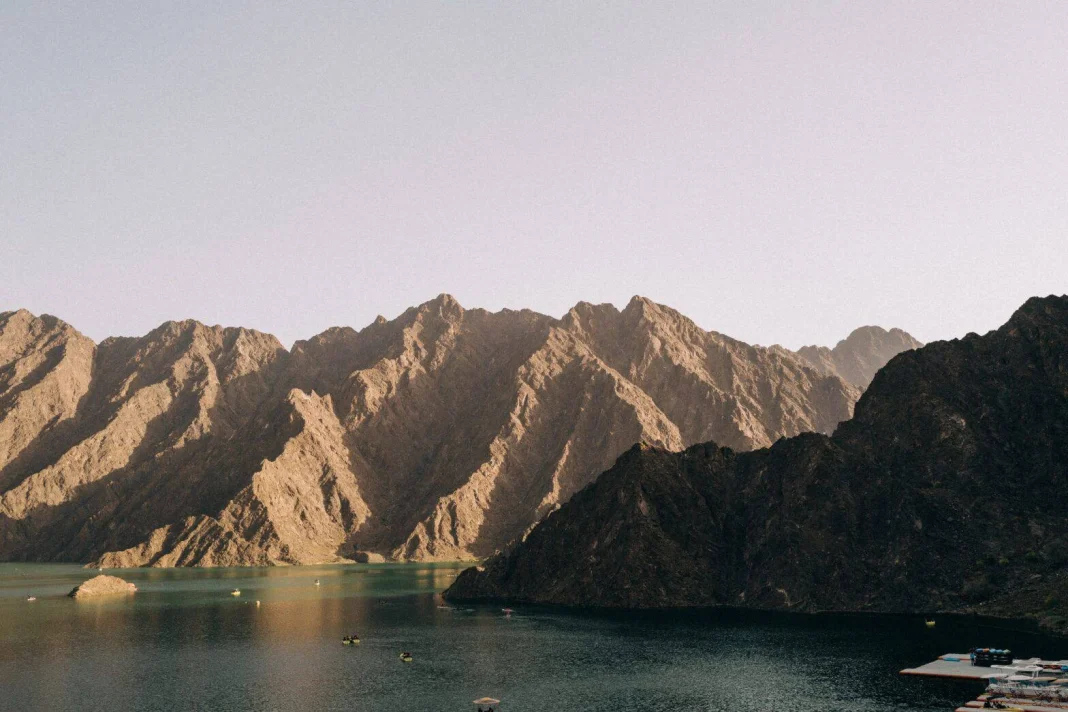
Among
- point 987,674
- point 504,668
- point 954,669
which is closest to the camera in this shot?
point 987,674

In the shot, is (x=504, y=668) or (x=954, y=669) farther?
(x=504, y=668)

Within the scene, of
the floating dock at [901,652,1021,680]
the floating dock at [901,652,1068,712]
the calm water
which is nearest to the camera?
the floating dock at [901,652,1068,712]

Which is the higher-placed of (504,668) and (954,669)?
(954,669)

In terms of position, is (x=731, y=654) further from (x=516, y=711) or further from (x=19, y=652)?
(x=19, y=652)

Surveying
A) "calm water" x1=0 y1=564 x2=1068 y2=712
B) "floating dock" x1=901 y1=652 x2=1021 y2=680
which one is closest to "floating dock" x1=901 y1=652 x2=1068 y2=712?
"floating dock" x1=901 y1=652 x2=1021 y2=680

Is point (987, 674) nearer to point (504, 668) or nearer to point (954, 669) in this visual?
point (954, 669)

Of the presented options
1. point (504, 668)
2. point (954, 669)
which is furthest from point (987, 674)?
point (504, 668)

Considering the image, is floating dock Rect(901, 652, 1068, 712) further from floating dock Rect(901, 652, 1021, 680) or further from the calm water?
the calm water

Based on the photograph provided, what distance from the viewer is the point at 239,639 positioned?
187375 millimetres

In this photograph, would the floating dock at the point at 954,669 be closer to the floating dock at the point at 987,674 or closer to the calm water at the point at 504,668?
the floating dock at the point at 987,674

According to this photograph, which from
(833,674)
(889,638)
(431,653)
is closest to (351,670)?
(431,653)

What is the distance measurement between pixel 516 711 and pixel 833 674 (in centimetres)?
5166

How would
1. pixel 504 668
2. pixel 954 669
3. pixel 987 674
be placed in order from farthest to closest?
pixel 504 668
pixel 954 669
pixel 987 674

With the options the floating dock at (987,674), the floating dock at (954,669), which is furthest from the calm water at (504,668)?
the floating dock at (987,674)
